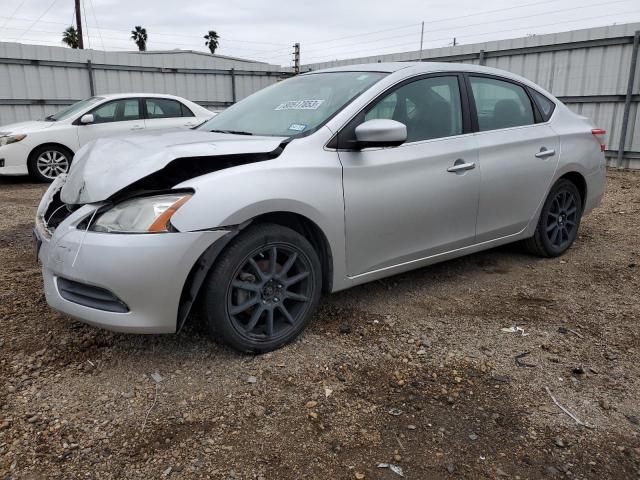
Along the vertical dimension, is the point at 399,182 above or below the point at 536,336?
above

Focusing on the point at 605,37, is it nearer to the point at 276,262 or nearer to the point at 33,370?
the point at 276,262

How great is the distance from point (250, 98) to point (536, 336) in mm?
2645

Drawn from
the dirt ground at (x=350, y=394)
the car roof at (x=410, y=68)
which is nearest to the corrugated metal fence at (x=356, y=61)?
the car roof at (x=410, y=68)

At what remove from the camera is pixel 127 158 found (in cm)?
275

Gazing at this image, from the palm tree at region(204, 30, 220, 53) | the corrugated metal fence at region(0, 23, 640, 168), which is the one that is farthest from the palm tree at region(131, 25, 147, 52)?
the corrugated metal fence at region(0, 23, 640, 168)

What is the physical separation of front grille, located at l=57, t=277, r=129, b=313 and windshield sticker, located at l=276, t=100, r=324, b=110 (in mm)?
1665

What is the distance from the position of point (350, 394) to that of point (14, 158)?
309 inches

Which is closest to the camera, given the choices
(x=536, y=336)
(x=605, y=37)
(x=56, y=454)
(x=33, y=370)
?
(x=56, y=454)

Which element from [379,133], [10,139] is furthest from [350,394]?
[10,139]

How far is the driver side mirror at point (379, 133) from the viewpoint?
9.66ft

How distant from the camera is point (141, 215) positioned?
Answer: 2486mm

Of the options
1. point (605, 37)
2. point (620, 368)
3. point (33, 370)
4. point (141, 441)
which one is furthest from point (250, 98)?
point (605, 37)

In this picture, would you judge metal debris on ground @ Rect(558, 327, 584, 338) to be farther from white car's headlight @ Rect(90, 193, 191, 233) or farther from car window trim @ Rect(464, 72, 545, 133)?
white car's headlight @ Rect(90, 193, 191, 233)

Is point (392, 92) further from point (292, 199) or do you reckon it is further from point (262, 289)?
point (262, 289)
